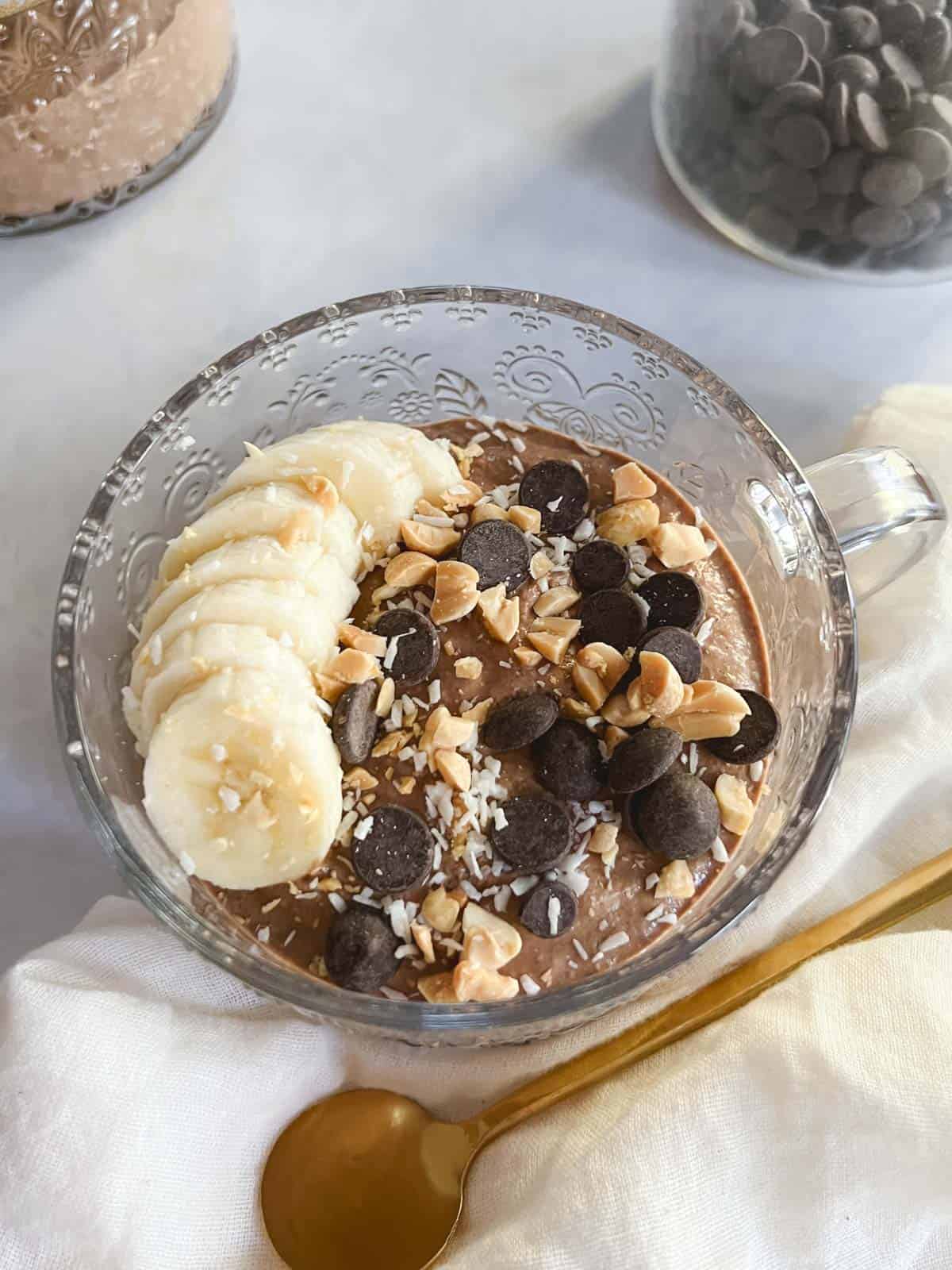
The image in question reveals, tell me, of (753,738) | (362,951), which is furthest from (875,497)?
(362,951)

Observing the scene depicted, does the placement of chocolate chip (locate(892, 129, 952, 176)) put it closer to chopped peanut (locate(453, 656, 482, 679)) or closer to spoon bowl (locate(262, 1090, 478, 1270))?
chopped peanut (locate(453, 656, 482, 679))

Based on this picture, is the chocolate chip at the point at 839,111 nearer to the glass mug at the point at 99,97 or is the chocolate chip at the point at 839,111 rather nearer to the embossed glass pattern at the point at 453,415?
the embossed glass pattern at the point at 453,415

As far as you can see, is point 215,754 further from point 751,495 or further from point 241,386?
point 751,495

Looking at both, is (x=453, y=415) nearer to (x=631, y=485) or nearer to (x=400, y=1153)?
(x=631, y=485)

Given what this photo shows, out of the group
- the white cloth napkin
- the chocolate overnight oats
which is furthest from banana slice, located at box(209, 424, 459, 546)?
the white cloth napkin

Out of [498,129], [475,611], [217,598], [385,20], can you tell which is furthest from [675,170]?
[217,598]

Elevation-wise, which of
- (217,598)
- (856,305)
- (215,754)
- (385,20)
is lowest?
(856,305)

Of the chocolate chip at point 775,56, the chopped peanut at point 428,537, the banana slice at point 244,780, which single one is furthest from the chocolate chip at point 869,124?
the banana slice at point 244,780
